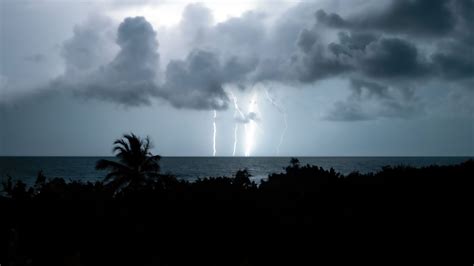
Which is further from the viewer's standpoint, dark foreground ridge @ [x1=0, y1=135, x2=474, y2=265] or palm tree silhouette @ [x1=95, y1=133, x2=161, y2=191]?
palm tree silhouette @ [x1=95, y1=133, x2=161, y2=191]

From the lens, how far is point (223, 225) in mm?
9711

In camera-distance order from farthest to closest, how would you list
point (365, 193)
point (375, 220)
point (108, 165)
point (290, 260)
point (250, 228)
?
point (108, 165) → point (365, 193) → point (375, 220) → point (250, 228) → point (290, 260)

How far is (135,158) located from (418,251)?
26687mm

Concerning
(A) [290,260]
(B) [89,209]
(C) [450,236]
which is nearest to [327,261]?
(A) [290,260]

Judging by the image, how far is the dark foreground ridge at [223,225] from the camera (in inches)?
333

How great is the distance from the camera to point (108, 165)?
32.1 metres

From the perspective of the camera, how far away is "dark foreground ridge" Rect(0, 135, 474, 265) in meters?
8.45

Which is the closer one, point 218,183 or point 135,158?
point 218,183

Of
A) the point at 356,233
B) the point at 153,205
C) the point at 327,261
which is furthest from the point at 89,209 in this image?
the point at 356,233

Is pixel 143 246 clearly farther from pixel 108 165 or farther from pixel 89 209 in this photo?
pixel 108 165

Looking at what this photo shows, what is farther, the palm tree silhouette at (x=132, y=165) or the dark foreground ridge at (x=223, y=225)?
the palm tree silhouette at (x=132, y=165)

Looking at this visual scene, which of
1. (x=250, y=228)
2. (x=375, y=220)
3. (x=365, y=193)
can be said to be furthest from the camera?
(x=365, y=193)

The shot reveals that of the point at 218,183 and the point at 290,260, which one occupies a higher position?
the point at 218,183

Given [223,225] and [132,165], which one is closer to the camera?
[223,225]
